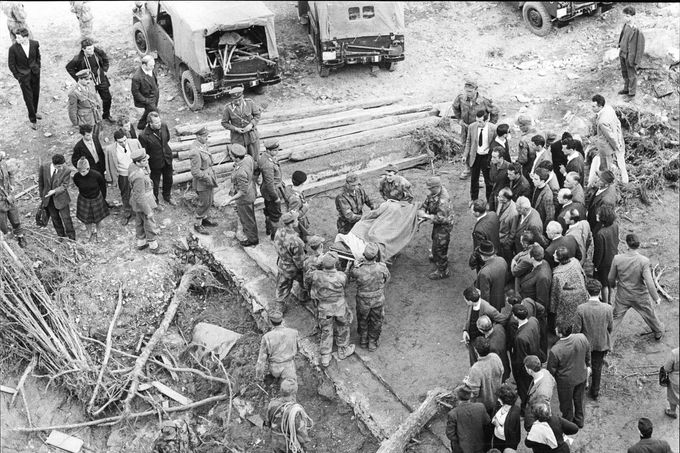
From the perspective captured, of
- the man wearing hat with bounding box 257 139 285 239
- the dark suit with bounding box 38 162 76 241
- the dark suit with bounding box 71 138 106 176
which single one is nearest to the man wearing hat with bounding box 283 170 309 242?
the man wearing hat with bounding box 257 139 285 239

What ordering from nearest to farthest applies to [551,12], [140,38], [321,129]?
[321,129], [140,38], [551,12]

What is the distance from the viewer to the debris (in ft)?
33.7

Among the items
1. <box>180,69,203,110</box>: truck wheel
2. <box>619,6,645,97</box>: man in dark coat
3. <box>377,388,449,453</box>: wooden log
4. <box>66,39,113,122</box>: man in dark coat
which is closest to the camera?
<box>377,388,449,453</box>: wooden log

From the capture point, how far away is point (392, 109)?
15.8 meters

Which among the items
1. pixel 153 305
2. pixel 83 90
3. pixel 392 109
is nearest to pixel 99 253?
pixel 153 305

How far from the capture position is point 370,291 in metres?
10.3

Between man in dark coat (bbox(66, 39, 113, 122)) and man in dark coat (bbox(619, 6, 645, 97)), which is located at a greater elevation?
man in dark coat (bbox(66, 39, 113, 122))

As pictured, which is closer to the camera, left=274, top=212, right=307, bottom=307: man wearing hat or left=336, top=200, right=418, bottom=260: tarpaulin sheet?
left=274, top=212, right=307, bottom=307: man wearing hat

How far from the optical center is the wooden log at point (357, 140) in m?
14.4

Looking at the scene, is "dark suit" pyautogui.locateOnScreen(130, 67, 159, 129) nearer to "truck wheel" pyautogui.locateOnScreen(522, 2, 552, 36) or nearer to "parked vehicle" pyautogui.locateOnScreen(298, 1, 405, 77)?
"parked vehicle" pyautogui.locateOnScreen(298, 1, 405, 77)

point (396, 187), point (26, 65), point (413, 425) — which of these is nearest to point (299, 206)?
point (396, 187)

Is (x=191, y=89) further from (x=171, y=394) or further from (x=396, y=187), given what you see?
(x=171, y=394)

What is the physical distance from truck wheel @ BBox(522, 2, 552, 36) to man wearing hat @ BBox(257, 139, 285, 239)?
8771mm

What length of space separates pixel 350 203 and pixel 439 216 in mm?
1279
